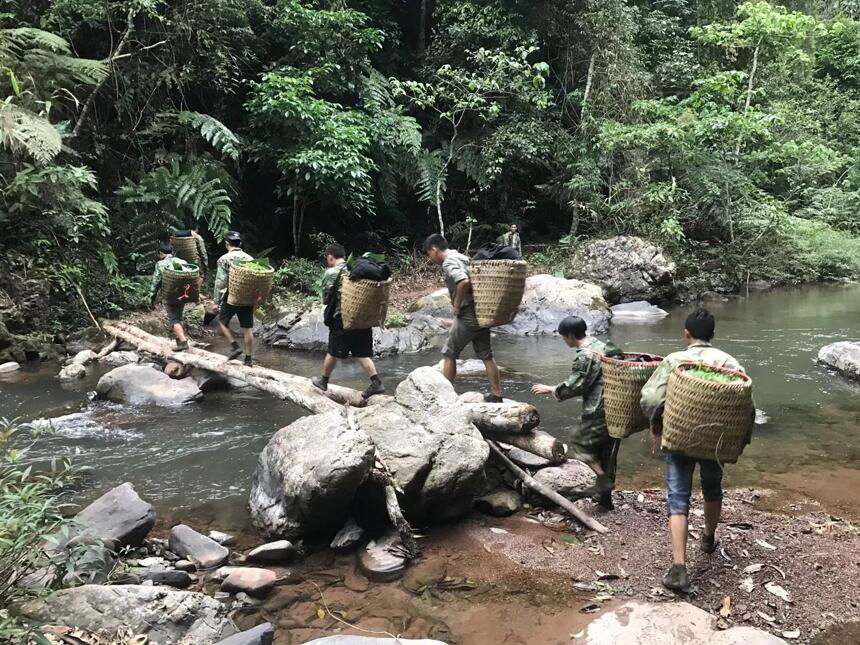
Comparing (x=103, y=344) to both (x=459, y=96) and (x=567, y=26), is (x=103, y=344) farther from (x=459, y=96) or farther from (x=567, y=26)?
(x=567, y=26)

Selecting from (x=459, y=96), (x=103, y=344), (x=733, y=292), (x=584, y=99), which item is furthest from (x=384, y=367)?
(x=733, y=292)

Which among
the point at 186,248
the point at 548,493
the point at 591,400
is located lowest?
the point at 548,493

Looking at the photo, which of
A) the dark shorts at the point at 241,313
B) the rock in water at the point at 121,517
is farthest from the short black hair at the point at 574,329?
the dark shorts at the point at 241,313

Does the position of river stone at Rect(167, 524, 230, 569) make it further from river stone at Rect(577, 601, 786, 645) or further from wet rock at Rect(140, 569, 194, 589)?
river stone at Rect(577, 601, 786, 645)

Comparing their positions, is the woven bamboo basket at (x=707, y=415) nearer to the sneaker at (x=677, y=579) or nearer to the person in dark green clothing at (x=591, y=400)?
the sneaker at (x=677, y=579)

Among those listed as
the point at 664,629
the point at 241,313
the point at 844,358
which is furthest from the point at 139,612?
the point at 844,358

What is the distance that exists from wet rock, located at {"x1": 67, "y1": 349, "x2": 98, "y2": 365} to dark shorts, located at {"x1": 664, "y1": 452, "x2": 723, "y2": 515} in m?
8.77

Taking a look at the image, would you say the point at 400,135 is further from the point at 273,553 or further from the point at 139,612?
the point at 139,612

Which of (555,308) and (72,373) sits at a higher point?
(72,373)

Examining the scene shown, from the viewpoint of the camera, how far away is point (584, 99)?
1767 centimetres

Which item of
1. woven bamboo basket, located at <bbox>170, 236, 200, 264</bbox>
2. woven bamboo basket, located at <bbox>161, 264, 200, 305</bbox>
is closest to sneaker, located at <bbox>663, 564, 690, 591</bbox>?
woven bamboo basket, located at <bbox>161, 264, 200, 305</bbox>

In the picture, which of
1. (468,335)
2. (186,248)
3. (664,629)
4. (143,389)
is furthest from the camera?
(186,248)

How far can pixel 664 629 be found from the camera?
344 centimetres

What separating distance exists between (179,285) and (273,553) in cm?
514
